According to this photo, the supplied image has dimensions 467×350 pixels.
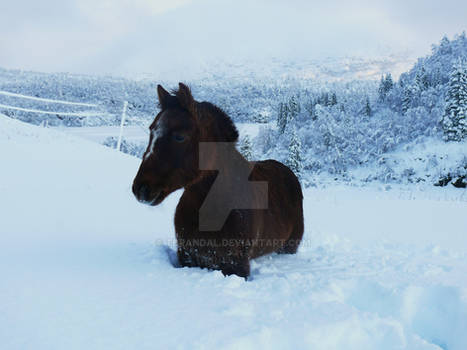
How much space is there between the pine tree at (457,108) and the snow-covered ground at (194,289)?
93.6ft

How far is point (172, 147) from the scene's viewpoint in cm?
221

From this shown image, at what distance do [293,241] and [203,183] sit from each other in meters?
1.60

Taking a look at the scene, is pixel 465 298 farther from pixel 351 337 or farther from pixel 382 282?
pixel 351 337

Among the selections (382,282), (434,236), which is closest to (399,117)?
(434,236)

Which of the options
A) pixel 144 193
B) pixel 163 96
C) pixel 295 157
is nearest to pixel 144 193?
pixel 144 193

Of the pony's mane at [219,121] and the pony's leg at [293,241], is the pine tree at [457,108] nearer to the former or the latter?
the pony's leg at [293,241]

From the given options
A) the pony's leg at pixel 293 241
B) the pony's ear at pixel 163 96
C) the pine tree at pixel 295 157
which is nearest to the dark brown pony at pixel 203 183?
the pony's ear at pixel 163 96

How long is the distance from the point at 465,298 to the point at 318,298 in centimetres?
104

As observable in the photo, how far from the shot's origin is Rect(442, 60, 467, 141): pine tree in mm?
26703

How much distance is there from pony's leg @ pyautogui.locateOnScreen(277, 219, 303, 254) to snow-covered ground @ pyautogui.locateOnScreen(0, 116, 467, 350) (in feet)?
0.51

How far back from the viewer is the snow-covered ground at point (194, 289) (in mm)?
1303

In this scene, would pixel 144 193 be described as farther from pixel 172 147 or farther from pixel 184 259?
pixel 184 259

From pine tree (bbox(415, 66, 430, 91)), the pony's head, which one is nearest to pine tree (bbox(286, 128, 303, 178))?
Answer: pine tree (bbox(415, 66, 430, 91))

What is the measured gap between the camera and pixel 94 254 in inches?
90.6
